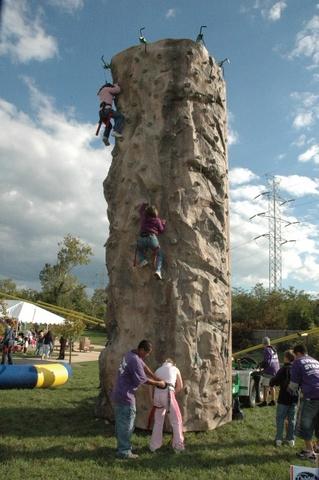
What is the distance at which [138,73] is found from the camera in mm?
10180

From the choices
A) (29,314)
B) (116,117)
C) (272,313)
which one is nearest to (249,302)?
(272,313)

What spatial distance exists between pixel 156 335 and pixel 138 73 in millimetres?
5602

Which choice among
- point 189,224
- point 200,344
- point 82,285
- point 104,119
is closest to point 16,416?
point 200,344

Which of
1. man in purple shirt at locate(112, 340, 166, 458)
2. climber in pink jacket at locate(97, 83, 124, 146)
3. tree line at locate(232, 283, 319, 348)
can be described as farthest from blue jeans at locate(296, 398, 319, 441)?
tree line at locate(232, 283, 319, 348)

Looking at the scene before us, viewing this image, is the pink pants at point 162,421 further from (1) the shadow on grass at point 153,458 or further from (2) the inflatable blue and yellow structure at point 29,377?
(2) the inflatable blue and yellow structure at point 29,377

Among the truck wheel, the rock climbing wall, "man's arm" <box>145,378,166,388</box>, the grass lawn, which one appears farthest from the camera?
the truck wheel

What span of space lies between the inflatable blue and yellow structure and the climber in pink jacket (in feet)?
22.5

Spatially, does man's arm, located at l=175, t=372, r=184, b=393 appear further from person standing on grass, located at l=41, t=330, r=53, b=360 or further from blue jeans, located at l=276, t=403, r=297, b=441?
person standing on grass, located at l=41, t=330, r=53, b=360

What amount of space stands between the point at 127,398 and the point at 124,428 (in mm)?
440

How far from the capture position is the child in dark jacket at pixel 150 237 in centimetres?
905

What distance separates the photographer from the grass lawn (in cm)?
655

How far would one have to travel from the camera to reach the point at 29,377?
13.0 metres

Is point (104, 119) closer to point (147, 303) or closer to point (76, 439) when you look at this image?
point (147, 303)

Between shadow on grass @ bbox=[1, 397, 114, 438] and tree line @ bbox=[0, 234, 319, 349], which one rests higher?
tree line @ bbox=[0, 234, 319, 349]
